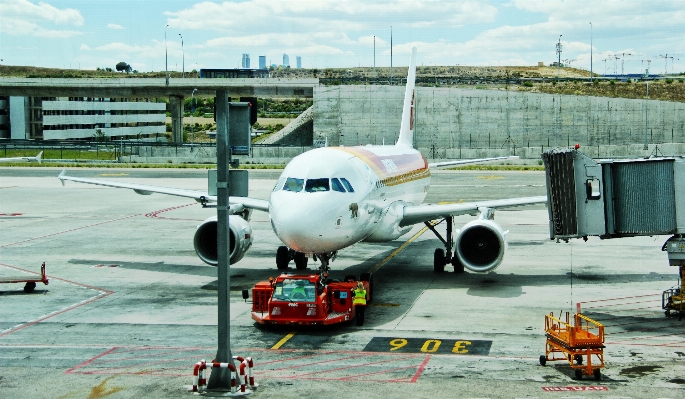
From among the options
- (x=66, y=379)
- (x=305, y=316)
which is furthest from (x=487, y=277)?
(x=66, y=379)

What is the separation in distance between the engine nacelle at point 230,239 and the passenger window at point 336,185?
5.89 meters

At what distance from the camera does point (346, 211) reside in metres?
27.8

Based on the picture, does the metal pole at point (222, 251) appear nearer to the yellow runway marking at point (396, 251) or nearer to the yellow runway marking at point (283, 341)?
the yellow runway marking at point (283, 341)

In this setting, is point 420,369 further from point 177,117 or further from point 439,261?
point 177,117

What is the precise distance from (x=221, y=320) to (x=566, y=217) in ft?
39.4

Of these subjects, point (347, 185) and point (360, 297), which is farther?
point (347, 185)

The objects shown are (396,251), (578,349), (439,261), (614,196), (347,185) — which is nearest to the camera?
(578,349)

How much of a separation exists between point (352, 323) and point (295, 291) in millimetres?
2107

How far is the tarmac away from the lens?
19453mm

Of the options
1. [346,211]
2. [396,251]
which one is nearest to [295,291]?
[346,211]

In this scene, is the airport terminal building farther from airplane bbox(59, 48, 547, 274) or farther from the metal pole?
the metal pole

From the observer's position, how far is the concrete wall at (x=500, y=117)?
128 m

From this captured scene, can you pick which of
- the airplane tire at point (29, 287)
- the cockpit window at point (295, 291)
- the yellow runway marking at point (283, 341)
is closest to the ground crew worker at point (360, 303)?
the cockpit window at point (295, 291)

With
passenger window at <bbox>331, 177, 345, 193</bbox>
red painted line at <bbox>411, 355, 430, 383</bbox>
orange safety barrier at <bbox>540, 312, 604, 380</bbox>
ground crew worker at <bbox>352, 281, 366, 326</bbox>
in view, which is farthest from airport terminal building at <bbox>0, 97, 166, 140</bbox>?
orange safety barrier at <bbox>540, 312, 604, 380</bbox>
